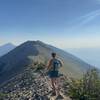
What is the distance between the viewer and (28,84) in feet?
107

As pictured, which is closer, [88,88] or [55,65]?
[55,65]

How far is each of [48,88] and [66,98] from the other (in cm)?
359

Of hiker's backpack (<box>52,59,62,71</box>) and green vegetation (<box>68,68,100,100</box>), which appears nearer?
hiker's backpack (<box>52,59,62,71</box>)

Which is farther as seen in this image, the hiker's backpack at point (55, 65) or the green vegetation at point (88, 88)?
the green vegetation at point (88, 88)

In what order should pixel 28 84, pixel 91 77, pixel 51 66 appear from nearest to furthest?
pixel 51 66 < pixel 91 77 < pixel 28 84

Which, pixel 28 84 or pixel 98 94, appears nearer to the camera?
pixel 98 94

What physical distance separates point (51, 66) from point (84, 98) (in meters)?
3.44

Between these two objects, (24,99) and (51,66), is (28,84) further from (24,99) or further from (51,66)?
(51,66)

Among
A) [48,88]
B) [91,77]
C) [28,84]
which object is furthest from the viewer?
[28,84]

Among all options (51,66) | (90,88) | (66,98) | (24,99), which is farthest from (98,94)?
(24,99)

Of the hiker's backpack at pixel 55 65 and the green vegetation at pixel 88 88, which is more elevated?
the hiker's backpack at pixel 55 65

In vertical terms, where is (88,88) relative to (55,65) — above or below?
below

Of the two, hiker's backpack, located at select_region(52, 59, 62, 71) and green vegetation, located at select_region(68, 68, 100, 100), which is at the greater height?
hiker's backpack, located at select_region(52, 59, 62, 71)

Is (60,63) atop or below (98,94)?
atop
